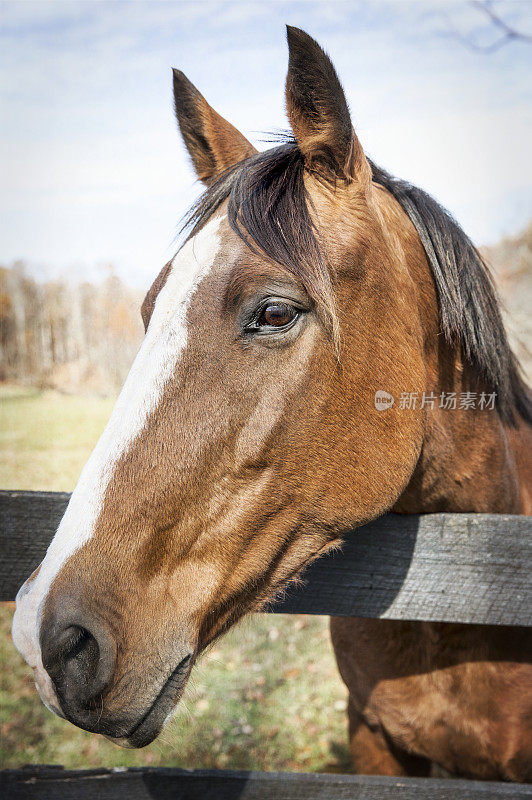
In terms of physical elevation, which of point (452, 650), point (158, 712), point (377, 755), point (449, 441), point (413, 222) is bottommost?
point (377, 755)

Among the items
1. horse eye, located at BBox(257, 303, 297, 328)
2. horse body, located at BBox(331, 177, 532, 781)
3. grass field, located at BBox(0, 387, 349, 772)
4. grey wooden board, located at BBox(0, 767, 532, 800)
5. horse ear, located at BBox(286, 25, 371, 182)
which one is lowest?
grass field, located at BBox(0, 387, 349, 772)

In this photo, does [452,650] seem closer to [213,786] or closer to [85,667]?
[213,786]

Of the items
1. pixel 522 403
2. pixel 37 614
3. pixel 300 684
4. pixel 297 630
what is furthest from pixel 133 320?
pixel 37 614

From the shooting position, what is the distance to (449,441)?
1.86 meters

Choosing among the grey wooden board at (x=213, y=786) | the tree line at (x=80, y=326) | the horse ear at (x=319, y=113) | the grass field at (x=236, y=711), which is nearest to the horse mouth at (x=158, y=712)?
the grey wooden board at (x=213, y=786)

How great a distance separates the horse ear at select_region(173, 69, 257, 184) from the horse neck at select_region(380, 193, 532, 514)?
0.64 m

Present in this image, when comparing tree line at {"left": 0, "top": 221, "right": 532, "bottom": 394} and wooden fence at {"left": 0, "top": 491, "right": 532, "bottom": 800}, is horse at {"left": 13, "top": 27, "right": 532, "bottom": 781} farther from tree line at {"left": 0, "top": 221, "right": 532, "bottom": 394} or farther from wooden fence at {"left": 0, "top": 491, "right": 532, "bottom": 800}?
tree line at {"left": 0, "top": 221, "right": 532, "bottom": 394}

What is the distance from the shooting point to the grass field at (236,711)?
12.7 feet

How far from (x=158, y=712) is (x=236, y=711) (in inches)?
141

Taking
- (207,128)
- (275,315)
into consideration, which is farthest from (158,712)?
(207,128)

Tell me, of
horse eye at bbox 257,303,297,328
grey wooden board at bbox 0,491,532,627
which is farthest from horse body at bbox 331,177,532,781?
horse eye at bbox 257,303,297,328

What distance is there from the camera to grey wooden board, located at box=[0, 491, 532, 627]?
1.82 m

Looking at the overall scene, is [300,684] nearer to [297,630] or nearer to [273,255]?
[297,630]

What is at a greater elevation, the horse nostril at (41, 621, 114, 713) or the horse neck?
the horse neck
